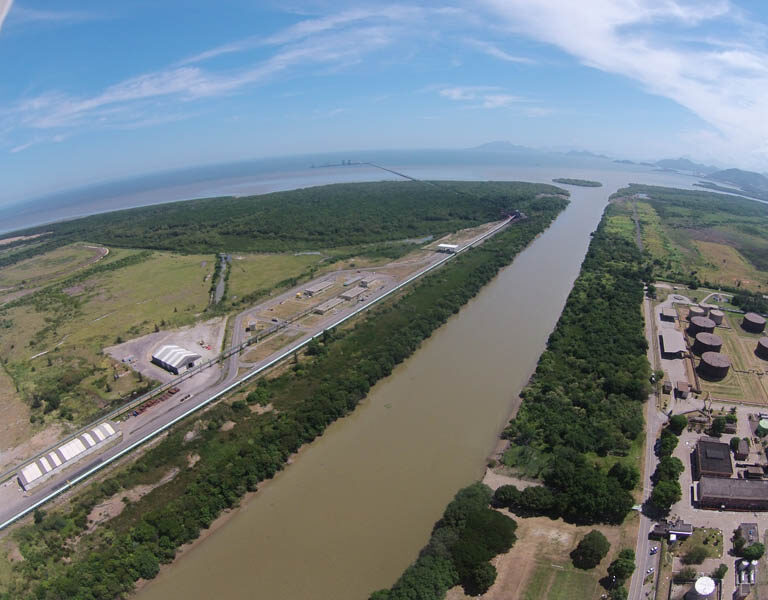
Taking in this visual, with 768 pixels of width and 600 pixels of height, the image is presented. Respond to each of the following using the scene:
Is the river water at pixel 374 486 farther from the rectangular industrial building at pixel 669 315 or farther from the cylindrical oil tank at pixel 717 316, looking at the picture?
the cylindrical oil tank at pixel 717 316

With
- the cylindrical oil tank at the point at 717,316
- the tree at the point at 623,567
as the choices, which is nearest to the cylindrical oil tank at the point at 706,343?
the cylindrical oil tank at the point at 717,316

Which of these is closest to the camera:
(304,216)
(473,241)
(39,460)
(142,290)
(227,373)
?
(39,460)

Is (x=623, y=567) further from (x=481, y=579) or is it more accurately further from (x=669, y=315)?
(x=669, y=315)

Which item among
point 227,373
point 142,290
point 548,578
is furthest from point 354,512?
point 142,290

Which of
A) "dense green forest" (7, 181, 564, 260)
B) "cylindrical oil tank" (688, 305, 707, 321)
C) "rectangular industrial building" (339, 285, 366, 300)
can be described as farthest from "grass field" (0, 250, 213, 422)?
"cylindrical oil tank" (688, 305, 707, 321)

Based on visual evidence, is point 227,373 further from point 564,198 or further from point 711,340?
point 564,198
